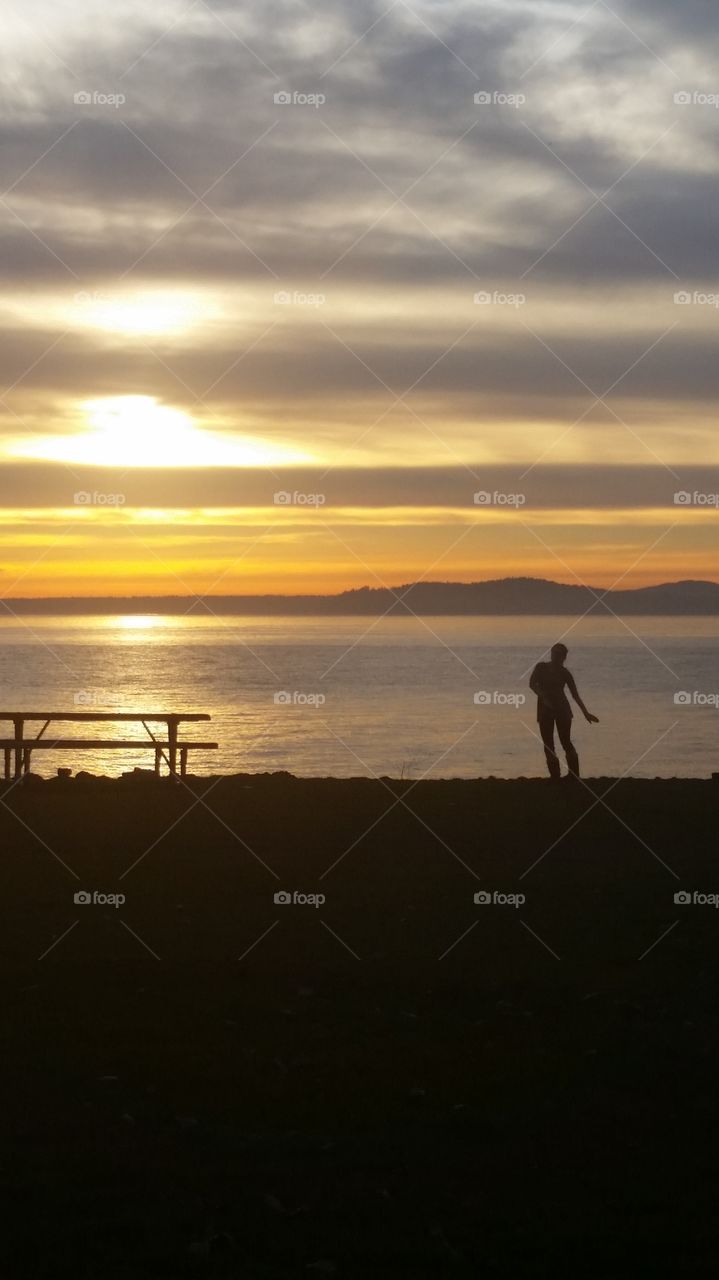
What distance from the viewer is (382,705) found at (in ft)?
233

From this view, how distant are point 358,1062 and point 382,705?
63.8m

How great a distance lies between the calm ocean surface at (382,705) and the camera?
141ft

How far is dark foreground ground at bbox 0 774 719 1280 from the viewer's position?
17.1 feet

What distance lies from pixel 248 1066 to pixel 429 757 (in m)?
37.5

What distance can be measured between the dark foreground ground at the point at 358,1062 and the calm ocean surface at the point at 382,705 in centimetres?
1412

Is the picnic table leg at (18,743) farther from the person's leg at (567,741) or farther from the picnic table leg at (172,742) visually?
the person's leg at (567,741)

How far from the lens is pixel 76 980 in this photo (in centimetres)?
880

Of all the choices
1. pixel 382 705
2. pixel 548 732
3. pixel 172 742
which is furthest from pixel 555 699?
pixel 382 705

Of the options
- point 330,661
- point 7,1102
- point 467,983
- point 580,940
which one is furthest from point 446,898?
point 330,661

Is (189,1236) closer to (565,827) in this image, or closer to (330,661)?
(565,827)

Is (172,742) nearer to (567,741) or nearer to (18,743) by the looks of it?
(18,743)

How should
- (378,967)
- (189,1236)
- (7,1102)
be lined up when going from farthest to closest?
(378,967)
(7,1102)
(189,1236)

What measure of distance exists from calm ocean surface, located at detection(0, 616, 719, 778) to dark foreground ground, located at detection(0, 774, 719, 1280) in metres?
14.1

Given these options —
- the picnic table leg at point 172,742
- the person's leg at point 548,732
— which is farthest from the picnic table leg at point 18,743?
the person's leg at point 548,732
